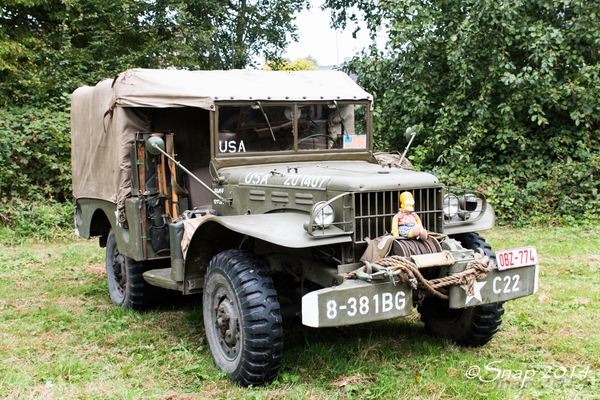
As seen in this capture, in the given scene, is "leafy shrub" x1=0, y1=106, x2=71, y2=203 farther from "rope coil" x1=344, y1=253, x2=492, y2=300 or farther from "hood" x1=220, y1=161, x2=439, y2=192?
"rope coil" x1=344, y1=253, x2=492, y2=300

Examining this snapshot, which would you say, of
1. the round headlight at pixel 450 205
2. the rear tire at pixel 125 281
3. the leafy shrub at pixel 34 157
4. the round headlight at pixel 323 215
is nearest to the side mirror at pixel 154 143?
the rear tire at pixel 125 281

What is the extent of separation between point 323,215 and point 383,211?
49 centimetres

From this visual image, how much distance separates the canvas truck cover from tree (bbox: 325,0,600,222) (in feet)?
16.1

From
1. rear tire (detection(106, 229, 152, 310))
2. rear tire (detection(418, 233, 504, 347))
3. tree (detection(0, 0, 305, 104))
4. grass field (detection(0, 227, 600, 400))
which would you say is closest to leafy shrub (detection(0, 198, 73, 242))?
tree (detection(0, 0, 305, 104))

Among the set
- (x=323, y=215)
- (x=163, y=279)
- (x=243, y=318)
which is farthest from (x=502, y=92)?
(x=243, y=318)

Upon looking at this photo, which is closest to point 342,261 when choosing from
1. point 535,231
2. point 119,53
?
point 535,231

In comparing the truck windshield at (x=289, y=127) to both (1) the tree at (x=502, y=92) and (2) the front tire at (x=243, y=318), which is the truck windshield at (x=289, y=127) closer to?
(2) the front tire at (x=243, y=318)

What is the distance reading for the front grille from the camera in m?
4.44

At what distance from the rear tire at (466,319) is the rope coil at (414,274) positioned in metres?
0.42

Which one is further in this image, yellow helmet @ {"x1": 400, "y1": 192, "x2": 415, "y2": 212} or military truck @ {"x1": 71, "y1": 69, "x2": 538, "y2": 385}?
yellow helmet @ {"x1": 400, "y1": 192, "x2": 415, "y2": 212}

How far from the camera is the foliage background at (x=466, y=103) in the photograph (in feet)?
34.0

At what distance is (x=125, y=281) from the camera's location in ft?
21.7

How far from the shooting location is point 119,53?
14617mm

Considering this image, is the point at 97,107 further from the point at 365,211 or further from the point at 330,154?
the point at 365,211
